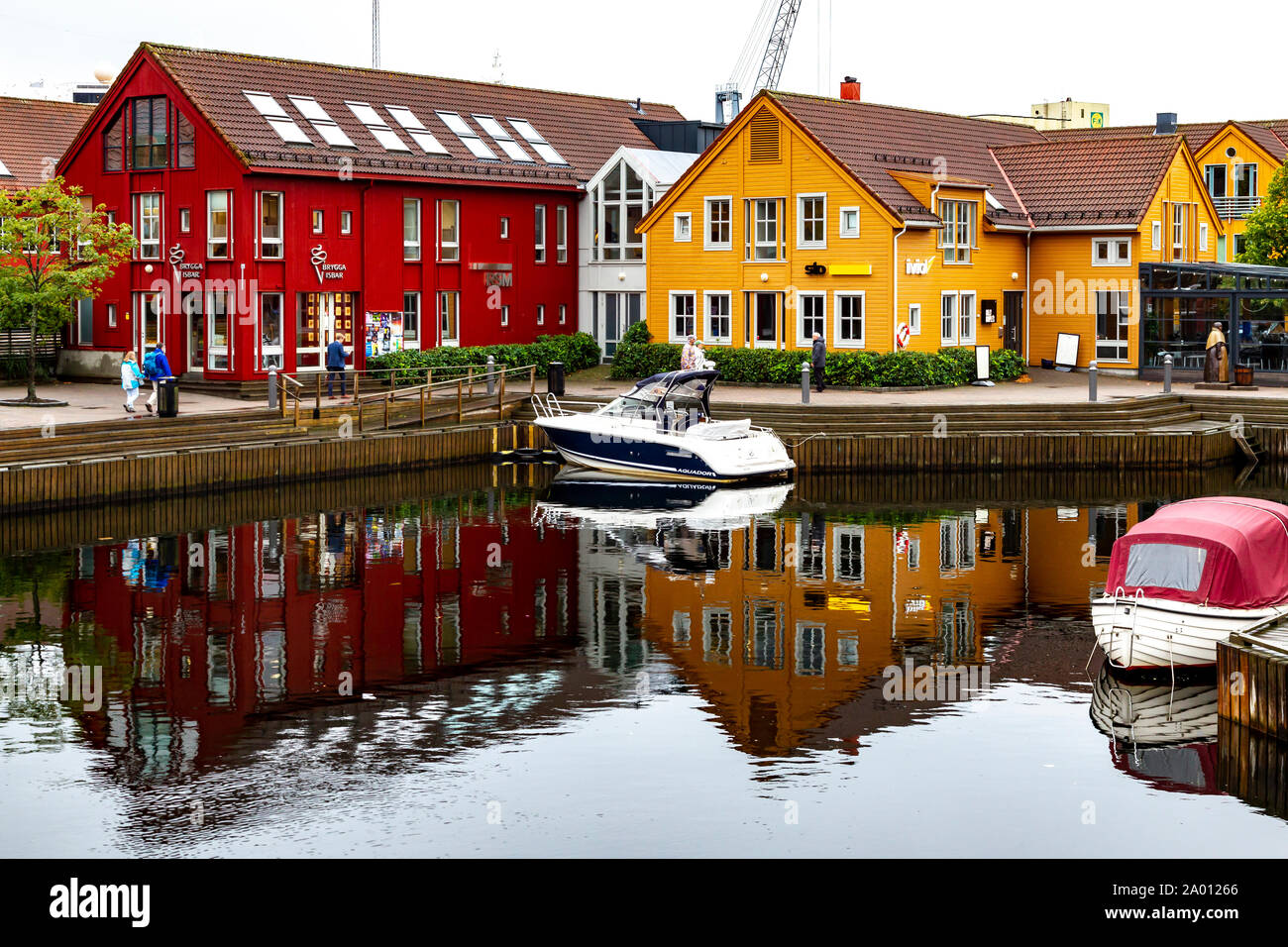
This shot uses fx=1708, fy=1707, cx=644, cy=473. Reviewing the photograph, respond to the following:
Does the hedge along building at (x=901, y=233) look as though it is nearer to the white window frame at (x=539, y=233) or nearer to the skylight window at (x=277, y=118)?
the white window frame at (x=539, y=233)

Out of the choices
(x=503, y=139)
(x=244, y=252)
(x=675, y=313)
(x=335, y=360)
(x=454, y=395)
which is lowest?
(x=454, y=395)

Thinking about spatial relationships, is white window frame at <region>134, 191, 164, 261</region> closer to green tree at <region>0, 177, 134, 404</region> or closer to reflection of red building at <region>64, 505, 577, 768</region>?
green tree at <region>0, 177, 134, 404</region>

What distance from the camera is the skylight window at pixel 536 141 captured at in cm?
5459

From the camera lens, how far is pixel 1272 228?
2179 inches

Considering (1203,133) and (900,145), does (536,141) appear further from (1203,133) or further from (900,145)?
(1203,133)

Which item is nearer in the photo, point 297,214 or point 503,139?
point 297,214

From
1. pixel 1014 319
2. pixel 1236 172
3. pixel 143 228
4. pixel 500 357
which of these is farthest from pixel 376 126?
pixel 1236 172

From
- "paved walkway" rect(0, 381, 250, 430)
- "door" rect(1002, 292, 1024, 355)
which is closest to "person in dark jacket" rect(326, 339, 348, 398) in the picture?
"paved walkway" rect(0, 381, 250, 430)

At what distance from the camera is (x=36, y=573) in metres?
28.2

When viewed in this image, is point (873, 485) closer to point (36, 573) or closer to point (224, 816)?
point (36, 573)

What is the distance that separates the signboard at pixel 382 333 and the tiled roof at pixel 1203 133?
28.3 meters

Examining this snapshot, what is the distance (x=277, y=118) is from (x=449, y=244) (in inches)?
256

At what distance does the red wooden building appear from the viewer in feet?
148

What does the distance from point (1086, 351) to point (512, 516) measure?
2348 cm
